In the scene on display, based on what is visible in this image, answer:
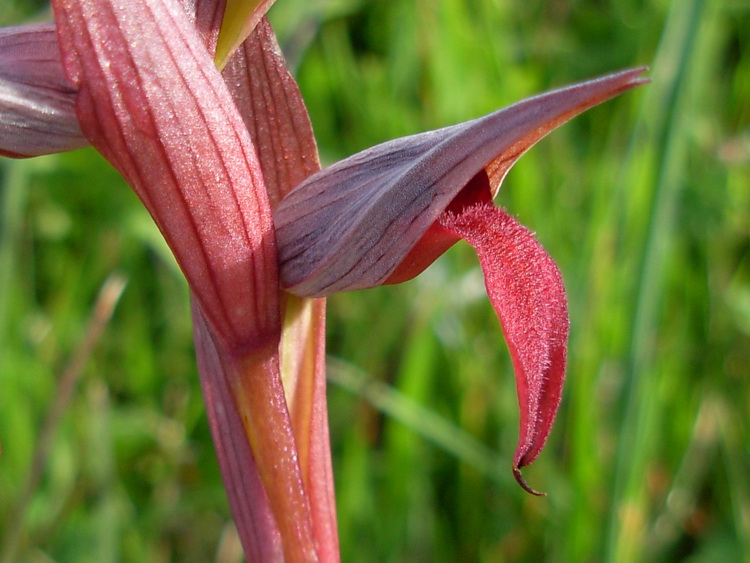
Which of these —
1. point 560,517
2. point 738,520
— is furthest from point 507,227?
point 738,520

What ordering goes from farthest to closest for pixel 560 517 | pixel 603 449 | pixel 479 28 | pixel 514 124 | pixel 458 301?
1. pixel 479 28
2. pixel 458 301
3. pixel 603 449
4. pixel 560 517
5. pixel 514 124

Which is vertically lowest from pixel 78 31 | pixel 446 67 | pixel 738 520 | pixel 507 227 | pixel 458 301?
pixel 738 520

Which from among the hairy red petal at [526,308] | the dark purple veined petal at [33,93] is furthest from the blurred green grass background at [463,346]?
the dark purple veined petal at [33,93]

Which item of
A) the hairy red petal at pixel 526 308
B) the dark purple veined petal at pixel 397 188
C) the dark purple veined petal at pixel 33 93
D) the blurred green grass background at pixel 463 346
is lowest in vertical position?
the blurred green grass background at pixel 463 346

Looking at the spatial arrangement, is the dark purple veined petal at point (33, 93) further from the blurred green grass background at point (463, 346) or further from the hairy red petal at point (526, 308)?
the blurred green grass background at point (463, 346)

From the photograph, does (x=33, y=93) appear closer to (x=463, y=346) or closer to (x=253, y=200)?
(x=253, y=200)

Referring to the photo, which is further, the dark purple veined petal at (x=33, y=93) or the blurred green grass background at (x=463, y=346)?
the blurred green grass background at (x=463, y=346)

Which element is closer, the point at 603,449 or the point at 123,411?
the point at 603,449

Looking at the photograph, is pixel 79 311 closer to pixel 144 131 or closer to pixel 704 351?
pixel 704 351
